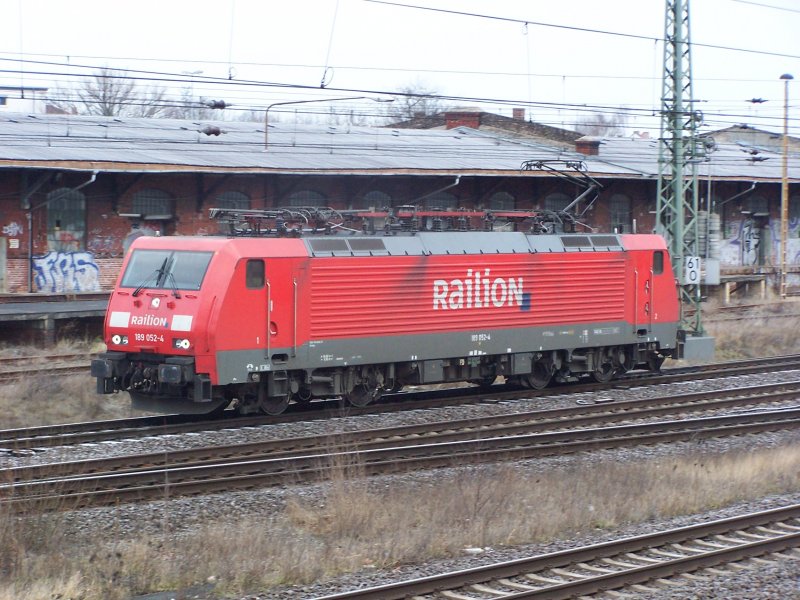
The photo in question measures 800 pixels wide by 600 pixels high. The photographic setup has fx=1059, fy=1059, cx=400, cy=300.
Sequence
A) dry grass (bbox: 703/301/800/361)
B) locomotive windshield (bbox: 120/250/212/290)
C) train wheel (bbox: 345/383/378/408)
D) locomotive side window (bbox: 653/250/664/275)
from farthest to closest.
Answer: dry grass (bbox: 703/301/800/361) < locomotive side window (bbox: 653/250/664/275) < train wheel (bbox: 345/383/378/408) < locomotive windshield (bbox: 120/250/212/290)

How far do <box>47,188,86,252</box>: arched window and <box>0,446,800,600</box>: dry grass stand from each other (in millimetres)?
18478

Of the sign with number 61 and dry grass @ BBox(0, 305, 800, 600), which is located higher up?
the sign with number 61

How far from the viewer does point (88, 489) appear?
11.6 meters

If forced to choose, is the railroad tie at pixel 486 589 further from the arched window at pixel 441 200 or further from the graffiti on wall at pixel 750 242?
the graffiti on wall at pixel 750 242

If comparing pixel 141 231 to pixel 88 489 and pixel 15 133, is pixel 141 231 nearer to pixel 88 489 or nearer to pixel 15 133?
pixel 15 133

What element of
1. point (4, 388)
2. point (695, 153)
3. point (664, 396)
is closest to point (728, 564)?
point (664, 396)

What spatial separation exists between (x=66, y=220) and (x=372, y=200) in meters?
9.49

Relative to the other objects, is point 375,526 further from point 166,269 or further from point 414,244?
point 414,244

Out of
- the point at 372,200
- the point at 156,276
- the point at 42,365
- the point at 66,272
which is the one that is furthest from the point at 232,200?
the point at 156,276

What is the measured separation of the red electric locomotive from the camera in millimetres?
15625

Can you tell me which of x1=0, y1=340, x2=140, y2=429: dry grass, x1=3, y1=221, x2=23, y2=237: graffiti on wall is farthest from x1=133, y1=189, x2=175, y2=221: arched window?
x1=0, y1=340, x2=140, y2=429: dry grass

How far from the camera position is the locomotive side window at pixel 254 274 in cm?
1575

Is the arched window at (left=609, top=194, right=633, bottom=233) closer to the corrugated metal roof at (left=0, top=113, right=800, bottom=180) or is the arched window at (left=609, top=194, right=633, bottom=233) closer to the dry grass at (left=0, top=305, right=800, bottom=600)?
the corrugated metal roof at (left=0, top=113, right=800, bottom=180)

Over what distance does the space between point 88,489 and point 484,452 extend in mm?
5145
